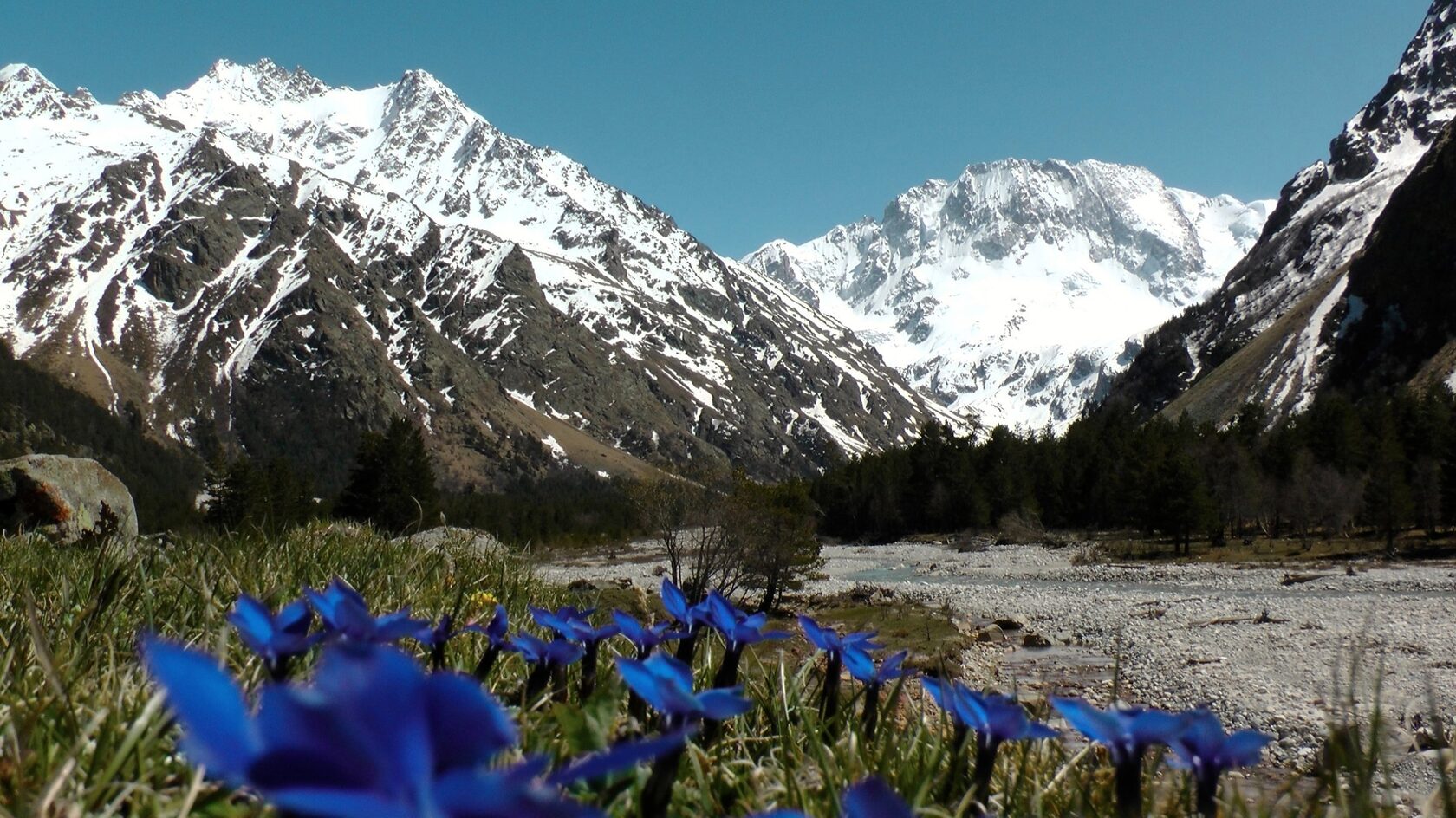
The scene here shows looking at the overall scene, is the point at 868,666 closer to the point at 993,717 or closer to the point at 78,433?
the point at 993,717

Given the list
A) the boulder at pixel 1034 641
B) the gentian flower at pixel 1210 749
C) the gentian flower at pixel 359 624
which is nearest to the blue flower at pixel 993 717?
the gentian flower at pixel 1210 749

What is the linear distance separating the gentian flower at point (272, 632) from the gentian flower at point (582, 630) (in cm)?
50

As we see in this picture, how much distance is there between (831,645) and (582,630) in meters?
0.53

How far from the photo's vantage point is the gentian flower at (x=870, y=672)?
73.1 inches

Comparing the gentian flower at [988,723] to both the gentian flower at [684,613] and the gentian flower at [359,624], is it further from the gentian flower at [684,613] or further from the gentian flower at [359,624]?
the gentian flower at [359,624]

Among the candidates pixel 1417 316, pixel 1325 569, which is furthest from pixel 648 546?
pixel 1417 316

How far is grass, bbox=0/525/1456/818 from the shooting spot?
4.59 feet

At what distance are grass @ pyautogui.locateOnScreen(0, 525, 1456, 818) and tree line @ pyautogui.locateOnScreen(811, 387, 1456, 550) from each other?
52.6 meters

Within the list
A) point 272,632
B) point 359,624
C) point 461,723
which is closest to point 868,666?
point 359,624

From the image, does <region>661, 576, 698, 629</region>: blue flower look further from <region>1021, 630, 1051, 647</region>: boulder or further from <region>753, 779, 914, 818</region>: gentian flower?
<region>1021, 630, 1051, 647</region>: boulder

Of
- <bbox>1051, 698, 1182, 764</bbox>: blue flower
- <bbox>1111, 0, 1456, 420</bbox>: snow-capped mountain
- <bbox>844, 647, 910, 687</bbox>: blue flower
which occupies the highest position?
<bbox>1111, 0, 1456, 420</bbox>: snow-capped mountain

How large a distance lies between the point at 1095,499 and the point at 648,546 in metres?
37.6

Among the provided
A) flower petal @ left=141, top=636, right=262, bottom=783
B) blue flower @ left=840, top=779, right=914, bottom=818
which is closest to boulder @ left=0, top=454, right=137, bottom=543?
flower petal @ left=141, top=636, right=262, bottom=783

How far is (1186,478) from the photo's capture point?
2152 inches
